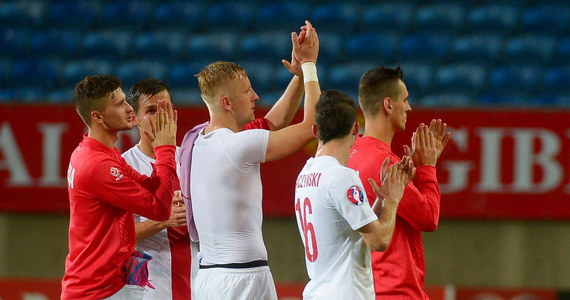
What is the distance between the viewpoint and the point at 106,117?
3814 mm

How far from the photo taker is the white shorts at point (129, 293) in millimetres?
3768

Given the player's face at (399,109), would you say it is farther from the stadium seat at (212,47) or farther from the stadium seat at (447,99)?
the stadium seat at (212,47)

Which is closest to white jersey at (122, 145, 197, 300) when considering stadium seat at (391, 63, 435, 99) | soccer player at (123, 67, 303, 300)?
soccer player at (123, 67, 303, 300)

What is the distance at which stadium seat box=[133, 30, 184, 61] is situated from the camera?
9008 millimetres

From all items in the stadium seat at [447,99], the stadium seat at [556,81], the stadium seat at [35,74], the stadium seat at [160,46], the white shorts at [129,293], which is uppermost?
the stadium seat at [160,46]

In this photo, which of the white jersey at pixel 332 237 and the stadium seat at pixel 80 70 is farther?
the stadium seat at pixel 80 70

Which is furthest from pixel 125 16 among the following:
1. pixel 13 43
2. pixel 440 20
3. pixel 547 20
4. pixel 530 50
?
pixel 547 20

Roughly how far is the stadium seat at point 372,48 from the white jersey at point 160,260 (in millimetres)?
4689

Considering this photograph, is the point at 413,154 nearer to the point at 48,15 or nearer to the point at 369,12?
the point at 369,12

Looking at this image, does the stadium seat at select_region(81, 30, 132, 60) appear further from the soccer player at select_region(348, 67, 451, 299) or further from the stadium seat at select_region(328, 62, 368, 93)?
the soccer player at select_region(348, 67, 451, 299)

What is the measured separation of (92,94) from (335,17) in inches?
217

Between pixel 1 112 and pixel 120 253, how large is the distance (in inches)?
136

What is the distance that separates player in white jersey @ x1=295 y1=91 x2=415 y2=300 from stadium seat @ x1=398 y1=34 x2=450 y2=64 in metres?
A: 5.47

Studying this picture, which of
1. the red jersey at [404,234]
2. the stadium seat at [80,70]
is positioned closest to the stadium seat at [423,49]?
the stadium seat at [80,70]
